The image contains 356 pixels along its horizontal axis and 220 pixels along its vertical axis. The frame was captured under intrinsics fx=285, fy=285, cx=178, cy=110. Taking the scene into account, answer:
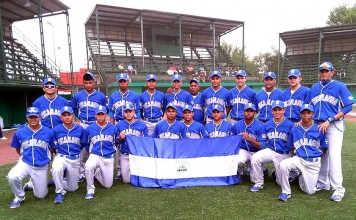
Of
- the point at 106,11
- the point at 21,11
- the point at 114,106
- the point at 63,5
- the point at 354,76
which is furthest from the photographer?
the point at 354,76

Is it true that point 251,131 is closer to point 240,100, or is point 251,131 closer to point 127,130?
point 240,100

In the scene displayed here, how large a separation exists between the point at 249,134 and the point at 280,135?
62 centimetres

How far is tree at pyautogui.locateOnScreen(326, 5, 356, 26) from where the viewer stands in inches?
1626

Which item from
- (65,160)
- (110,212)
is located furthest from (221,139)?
(65,160)

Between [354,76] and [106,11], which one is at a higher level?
[106,11]

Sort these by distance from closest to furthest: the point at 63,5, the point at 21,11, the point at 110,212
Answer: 1. the point at 110,212
2. the point at 63,5
3. the point at 21,11

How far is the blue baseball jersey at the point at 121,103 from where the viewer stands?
6.11 metres

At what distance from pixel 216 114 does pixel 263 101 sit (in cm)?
100

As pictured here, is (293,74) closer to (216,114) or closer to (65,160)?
(216,114)

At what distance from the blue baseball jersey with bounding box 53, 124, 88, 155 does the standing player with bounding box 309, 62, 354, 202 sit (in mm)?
4099

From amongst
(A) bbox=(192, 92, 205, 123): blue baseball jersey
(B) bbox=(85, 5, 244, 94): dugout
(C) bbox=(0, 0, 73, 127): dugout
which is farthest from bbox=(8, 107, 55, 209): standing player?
(B) bbox=(85, 5, 244, 94): dugout

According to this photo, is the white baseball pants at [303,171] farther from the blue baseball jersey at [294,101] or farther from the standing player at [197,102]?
the standing player at [197,102]

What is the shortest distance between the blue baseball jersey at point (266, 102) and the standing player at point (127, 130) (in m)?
2.35

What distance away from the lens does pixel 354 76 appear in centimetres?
2830
